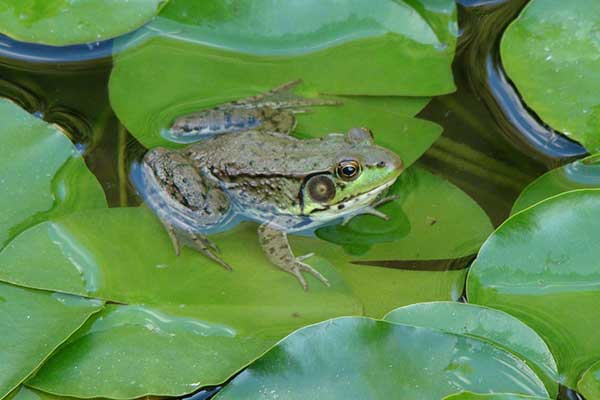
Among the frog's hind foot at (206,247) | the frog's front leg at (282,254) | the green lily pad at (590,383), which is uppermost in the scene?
the frog's hind foot at (206,247)

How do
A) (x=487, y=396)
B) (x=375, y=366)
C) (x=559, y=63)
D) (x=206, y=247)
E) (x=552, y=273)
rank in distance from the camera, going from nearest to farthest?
(x=487, y=396)
(x=375, y=366)
(x=552, y=273)
(x=206, y=247)
(x=559, y=63)

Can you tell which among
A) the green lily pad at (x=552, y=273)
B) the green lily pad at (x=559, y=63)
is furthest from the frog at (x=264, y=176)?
the green lily pad at (x=559, y=63)

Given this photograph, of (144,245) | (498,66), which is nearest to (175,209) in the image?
(144,245)

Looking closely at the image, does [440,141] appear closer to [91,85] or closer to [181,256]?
[181,256]

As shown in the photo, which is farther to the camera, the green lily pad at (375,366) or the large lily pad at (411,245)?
the large lily pad at (411,245)

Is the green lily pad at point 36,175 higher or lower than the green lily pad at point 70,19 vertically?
lower

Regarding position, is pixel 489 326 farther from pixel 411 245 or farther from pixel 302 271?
pixel 302 271

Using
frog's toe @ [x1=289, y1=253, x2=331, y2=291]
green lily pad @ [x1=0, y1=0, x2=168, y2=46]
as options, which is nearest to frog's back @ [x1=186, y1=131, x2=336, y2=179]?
frog's toe @ [x1=289, y1=253, x2=331, y2=291]

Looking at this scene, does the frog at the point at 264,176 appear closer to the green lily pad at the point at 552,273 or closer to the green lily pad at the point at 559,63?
the green lily pad at the point at 552,273

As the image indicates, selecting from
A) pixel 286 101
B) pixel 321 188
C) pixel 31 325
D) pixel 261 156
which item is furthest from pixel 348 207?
pixel 31 325
